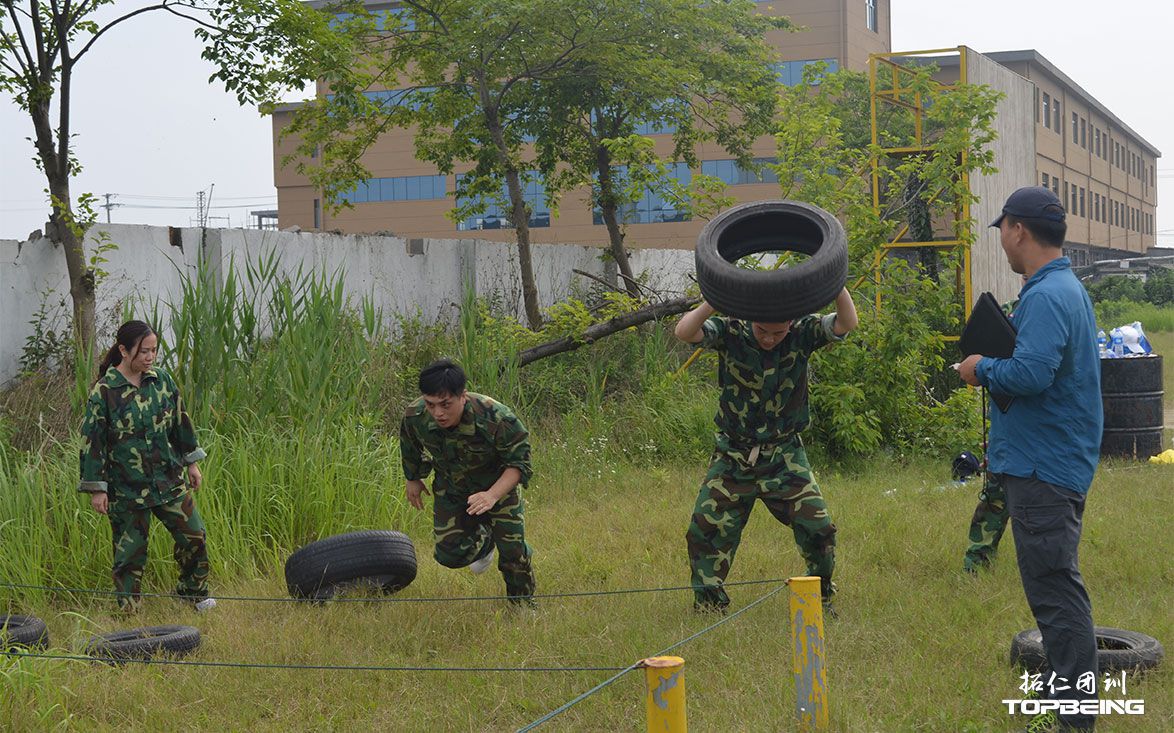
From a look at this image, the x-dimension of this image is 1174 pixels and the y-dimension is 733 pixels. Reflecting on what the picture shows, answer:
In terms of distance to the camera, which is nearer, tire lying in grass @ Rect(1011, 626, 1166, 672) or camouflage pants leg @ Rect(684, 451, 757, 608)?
tire lying in grass @ Rect(1011, 626, 1166, 672)

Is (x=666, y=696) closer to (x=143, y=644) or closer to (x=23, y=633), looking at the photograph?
(x=143, y=644)

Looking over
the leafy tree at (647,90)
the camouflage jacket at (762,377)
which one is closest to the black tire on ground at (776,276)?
the camouflage jacket at (762,377)

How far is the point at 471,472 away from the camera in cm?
664

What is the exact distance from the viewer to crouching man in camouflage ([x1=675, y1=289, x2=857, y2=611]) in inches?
245

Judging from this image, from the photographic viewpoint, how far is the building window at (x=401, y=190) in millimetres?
57062

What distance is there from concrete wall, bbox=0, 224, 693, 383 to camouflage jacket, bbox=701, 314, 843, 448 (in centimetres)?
465

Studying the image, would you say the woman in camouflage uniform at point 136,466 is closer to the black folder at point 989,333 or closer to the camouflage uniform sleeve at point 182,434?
the camouflage uniform sleeve at point 182,434

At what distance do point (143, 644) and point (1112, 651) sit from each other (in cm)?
456

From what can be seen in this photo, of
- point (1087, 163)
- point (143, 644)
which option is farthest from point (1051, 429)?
point (1087, 163)

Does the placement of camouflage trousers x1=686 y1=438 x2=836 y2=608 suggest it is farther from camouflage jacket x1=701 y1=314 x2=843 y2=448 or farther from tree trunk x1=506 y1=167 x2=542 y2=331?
tree trunk x1=506 y1=167 x2=542 y2=331

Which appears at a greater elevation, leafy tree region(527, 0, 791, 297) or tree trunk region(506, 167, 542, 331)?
leafy tree region(527, 0, 791, 297)

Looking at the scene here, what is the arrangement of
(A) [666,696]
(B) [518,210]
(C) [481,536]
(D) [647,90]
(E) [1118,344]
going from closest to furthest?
1. (A) [666,696]
2. (C) [481,536]
3. (E) [1118,344]
4. (B) [518,210]
5. (D) [647,90]

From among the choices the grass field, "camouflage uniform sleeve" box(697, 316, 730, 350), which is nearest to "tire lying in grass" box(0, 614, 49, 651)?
the grass field

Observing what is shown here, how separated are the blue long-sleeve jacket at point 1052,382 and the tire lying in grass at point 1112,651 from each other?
1.12m
